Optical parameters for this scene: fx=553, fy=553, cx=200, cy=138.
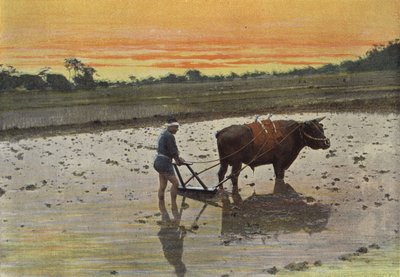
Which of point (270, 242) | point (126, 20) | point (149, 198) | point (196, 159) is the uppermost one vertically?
point (126, 20)

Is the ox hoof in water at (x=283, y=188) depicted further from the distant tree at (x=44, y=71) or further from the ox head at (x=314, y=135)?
the distant tree at (x=44, y=71)

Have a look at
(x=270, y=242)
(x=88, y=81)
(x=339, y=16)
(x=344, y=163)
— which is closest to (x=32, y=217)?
(x=88, y=81)

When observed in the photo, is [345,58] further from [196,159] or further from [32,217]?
[32,217]

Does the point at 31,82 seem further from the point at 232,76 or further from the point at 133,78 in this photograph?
the point at 232,76

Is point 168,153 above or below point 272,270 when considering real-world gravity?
above

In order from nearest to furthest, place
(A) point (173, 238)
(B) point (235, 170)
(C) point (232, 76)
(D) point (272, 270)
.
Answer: (D) point (272, 270)
(A) point (173, 238)
(C) point (232, 76)
(B) point (235, 170)

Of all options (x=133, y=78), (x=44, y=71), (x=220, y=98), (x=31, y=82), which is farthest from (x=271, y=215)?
(x=31, y=82)
